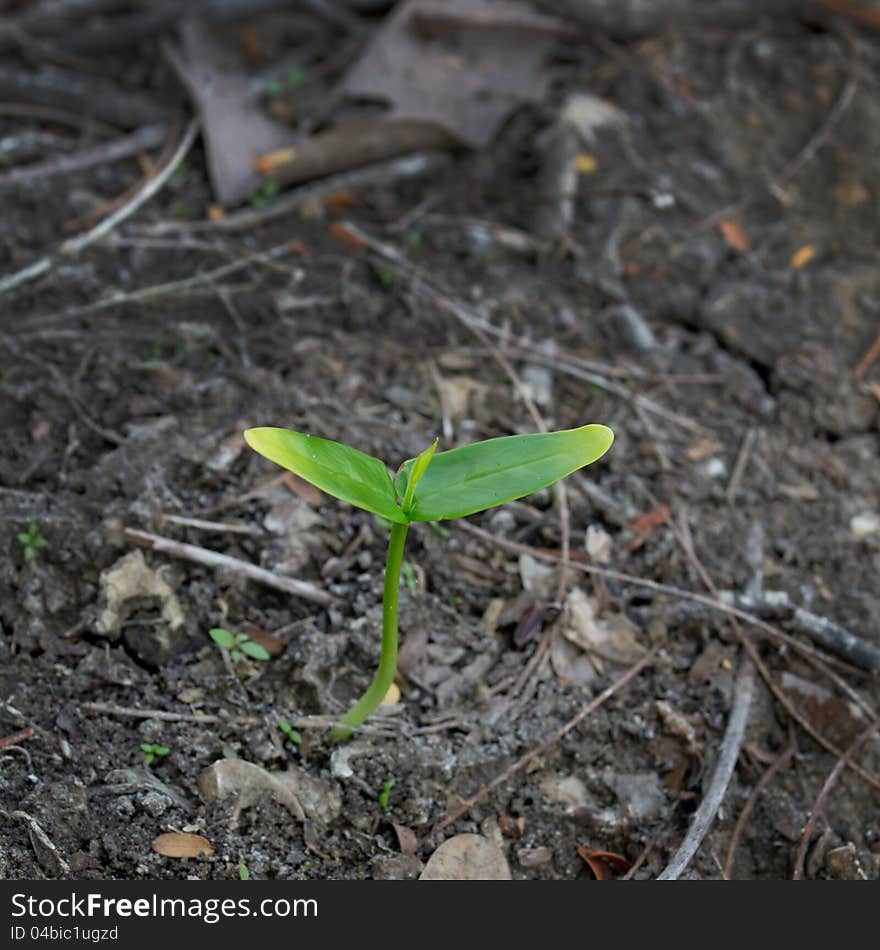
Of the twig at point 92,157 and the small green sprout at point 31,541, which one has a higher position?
the twig at point 92,157

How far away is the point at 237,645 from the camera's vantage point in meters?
1.63

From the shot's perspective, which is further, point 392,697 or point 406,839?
point 392,697

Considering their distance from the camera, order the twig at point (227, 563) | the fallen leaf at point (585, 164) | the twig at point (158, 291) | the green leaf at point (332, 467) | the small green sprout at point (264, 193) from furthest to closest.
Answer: the fallen leaf at point (585, 164) → the small green sprout at point (264, 193) → the twig at point (158, 291) → the twig at point (227, 563) → the green leaf at point (332, 467)

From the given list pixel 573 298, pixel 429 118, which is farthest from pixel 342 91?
pixel 573 298

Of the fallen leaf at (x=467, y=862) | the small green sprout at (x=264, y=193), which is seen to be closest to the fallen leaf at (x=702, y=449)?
the fallen leaf at (x=467, y=862)

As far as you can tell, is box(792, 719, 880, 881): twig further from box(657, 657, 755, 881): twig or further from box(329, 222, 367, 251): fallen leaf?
box(329, 222, 367, 251): fallen leaf

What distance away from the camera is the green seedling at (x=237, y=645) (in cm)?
162

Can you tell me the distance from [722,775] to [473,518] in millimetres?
604

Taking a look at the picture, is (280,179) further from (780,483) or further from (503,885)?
(503,885)

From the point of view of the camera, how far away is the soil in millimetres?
1547

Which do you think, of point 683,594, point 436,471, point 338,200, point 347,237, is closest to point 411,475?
point 436,471

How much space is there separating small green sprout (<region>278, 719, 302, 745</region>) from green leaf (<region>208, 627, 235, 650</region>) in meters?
0.14

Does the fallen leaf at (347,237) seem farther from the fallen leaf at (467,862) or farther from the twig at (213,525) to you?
the fallen leaf at (467,862)

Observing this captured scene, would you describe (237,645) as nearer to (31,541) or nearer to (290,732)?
(290,732)
